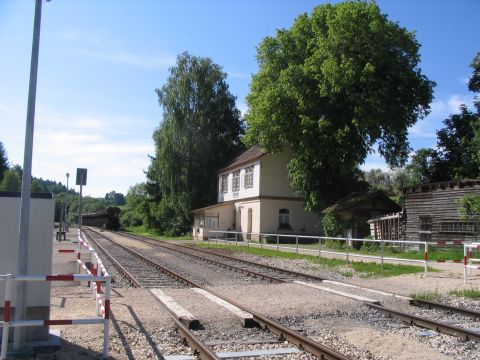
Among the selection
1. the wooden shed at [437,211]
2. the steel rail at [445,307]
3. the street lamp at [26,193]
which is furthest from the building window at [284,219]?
the street lamp at [26,193]

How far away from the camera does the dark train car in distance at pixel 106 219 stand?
304ft

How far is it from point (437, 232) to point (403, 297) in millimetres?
18861

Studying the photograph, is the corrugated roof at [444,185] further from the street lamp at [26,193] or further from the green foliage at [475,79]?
the street lamp at [26,193]

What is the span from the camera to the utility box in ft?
23.2

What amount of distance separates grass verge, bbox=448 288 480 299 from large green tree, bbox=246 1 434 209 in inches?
835

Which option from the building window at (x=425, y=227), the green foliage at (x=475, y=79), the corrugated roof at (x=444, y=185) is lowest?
the building window at (x=425, y=227)

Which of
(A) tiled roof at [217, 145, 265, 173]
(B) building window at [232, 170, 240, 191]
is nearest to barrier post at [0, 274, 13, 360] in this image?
(A) tiled roof at [217, 145, 265, 173]

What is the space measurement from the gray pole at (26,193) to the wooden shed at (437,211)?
2485 centimetres

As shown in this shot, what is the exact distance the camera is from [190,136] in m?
53.9

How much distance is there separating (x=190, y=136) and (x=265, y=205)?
Result: 14542 mm

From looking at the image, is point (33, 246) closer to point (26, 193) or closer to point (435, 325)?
point (26, 193)

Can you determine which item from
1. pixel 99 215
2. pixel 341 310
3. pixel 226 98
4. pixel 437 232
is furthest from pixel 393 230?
pixel 99 215

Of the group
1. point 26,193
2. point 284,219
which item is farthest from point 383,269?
point 284,219

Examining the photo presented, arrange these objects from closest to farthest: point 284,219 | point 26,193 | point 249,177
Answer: point 26,193
point 284,219
point 249,177
